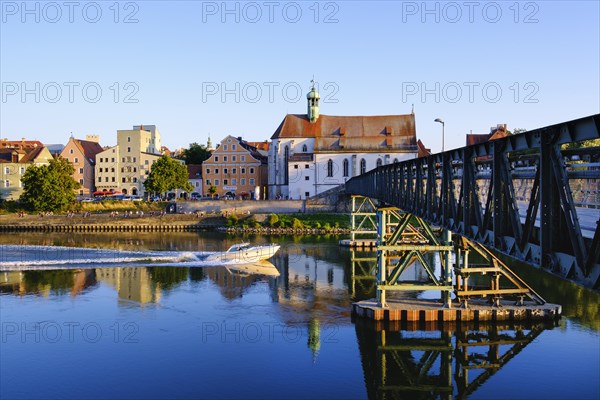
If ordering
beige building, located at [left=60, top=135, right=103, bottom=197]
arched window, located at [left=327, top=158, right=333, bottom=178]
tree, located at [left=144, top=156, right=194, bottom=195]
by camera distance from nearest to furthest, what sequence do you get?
tree, located at [left=144, top=156, right=194, bottom=195] < arched window, located at [left=327, top=158, right=333, bottom=178] < beige building, located at [left=60, top=135, right=103, bottom=197]

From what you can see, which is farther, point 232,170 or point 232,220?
point 232,170

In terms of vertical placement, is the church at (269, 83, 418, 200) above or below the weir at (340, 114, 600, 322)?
above

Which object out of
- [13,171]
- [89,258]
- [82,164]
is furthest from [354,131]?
[89,258]

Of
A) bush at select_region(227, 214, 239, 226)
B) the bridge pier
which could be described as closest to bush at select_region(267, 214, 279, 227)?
bush at select_region(227, 214, 239, 226)

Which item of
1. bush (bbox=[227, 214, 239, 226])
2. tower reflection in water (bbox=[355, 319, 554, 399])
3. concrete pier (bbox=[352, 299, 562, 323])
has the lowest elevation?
tower reflection in water (bbox=[355, 319, 554, 399])

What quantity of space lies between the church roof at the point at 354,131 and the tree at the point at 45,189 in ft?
123

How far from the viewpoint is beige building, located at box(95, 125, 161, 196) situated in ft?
398

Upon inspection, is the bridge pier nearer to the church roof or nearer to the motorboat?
the motorboat

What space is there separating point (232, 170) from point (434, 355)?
9184 cm

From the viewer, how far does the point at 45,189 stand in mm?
96062

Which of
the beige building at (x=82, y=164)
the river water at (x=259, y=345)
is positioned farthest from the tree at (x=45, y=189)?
the river water at (x=259, y=345)

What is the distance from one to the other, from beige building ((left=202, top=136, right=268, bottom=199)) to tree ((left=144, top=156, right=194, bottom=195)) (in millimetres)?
11463

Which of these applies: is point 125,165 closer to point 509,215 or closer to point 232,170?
point 232,170

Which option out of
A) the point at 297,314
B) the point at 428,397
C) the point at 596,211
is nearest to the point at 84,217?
the point at 297,314
